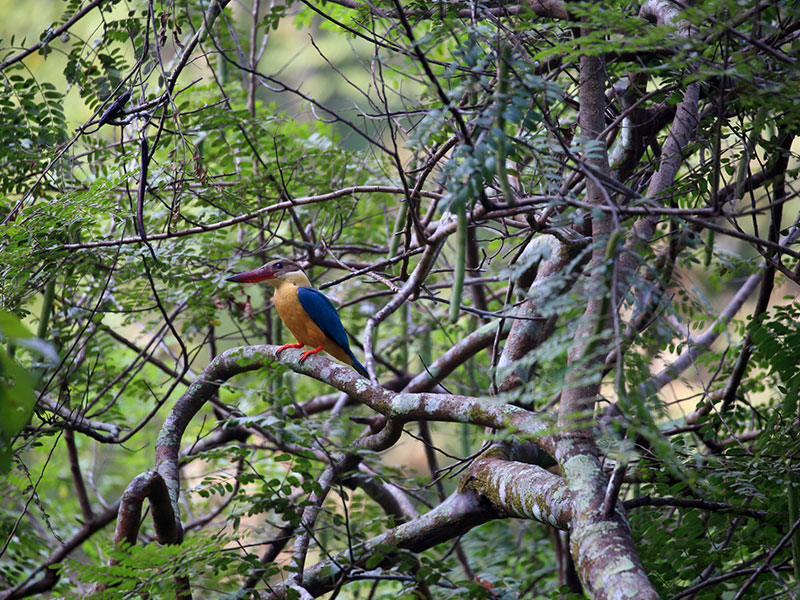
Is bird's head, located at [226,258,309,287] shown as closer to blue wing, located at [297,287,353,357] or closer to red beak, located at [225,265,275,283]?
red beak, located at [225,265,275,283]

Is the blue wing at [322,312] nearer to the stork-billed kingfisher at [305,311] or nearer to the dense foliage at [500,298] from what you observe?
the stork-billed kingfisher at [305,311]

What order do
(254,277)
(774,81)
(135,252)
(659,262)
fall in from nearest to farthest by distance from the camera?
(659,262) → (774,81) → (135,252) → (254,277)

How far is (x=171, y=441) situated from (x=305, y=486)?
101 centimetres

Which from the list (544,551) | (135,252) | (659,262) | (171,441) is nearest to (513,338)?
(659,262)

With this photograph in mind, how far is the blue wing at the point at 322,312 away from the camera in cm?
403

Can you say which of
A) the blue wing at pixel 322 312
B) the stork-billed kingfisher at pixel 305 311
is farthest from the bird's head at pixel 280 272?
the blue wing at pixel 322 312

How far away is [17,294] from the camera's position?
10.2 ft

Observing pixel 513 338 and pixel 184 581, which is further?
pixel 513 338

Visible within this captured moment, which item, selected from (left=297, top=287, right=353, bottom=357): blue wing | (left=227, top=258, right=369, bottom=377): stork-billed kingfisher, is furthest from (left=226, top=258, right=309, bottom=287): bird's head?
(left=297, top=287, right=353, bottom=357): blue wing

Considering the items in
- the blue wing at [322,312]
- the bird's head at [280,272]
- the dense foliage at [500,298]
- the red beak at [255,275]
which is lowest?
the dense foliage at [500,298]

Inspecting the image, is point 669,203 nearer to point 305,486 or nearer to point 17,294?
point 305,486

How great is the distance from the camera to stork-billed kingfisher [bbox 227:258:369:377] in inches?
159

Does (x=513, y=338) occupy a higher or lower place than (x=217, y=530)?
higher

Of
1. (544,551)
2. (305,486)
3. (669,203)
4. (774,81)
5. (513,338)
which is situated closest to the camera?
(774,81)
